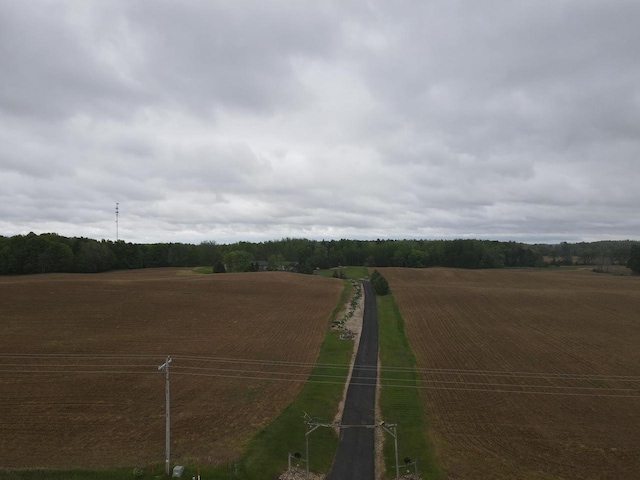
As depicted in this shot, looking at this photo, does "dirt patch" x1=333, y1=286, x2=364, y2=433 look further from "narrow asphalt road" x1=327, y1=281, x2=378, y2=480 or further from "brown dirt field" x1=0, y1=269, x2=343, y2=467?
"brown dirt field" x1=0, y1=269, x2=343, y2=467

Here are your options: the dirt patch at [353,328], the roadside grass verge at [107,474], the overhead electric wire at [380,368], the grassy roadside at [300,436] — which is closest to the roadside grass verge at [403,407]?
the overhead electric wire at [380,368]

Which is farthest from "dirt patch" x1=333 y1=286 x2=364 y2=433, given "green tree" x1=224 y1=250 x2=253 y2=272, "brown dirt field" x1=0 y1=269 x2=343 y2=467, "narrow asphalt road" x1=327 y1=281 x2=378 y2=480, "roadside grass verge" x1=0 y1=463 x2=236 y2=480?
"green tree" x1=224 y1=250 x2=253 y2=272

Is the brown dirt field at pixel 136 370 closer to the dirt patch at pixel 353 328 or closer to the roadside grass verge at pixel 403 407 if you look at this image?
the dirt patch at pixel 353 328

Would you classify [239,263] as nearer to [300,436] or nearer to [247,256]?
[247,256]

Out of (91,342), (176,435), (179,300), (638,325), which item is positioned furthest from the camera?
(179,300)

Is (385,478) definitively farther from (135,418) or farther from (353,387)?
(135,418)

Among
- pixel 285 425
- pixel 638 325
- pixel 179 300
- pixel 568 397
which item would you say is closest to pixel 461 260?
pixel 638 325
